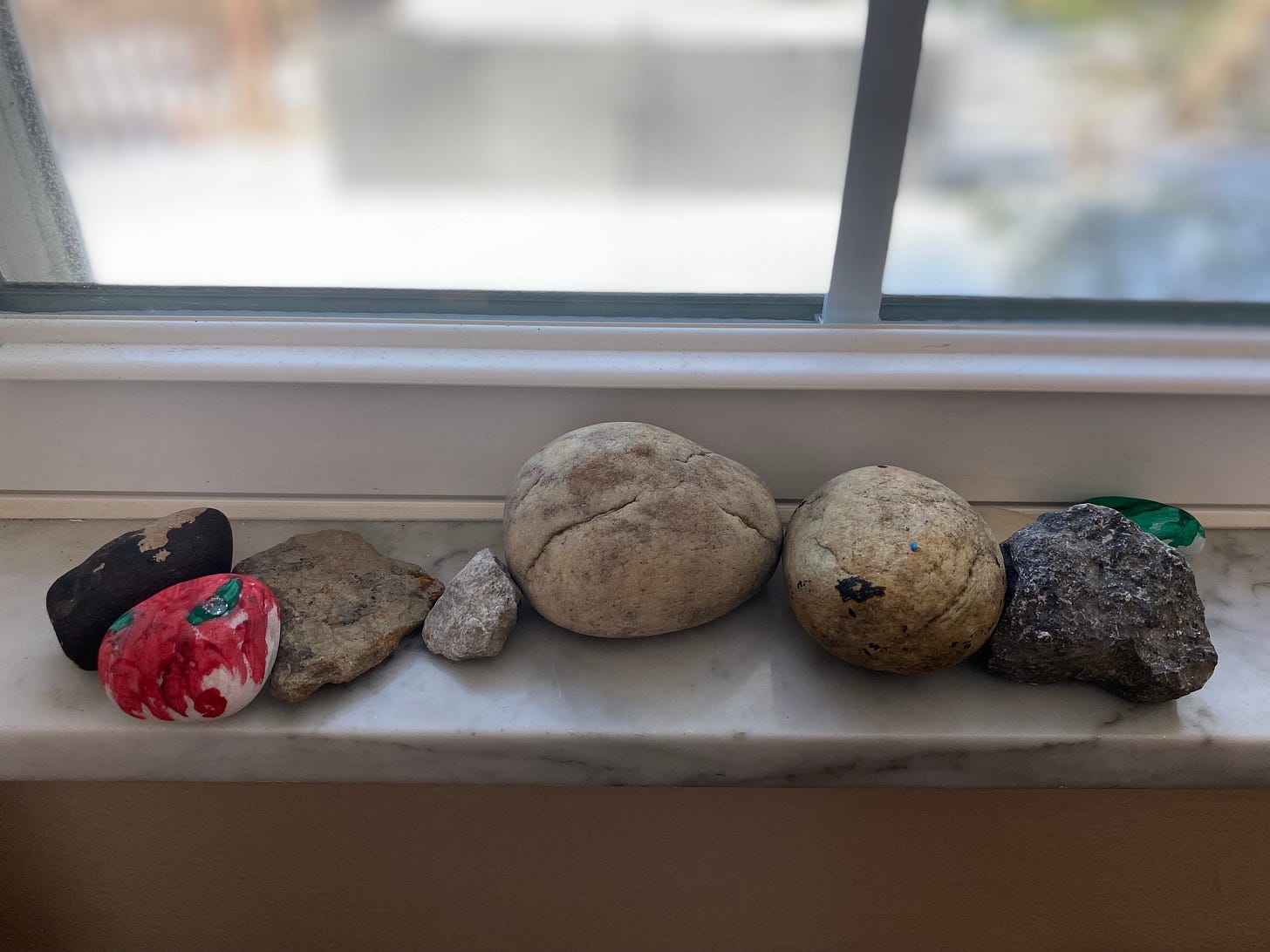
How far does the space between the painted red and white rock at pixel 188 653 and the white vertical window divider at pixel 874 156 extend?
0.50 meters

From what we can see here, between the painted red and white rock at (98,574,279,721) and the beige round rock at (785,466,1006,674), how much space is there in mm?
364

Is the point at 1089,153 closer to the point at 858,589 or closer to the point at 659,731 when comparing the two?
the point at 858,589

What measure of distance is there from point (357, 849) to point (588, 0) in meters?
0.67

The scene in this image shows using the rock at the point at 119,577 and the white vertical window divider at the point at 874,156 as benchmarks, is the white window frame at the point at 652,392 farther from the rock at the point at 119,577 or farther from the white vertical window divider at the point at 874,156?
the rock at the point at 119,577

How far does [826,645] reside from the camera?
0.55 metres

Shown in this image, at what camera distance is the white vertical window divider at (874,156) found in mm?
562

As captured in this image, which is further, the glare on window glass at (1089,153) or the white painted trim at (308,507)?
the white painted trim at (308,507)

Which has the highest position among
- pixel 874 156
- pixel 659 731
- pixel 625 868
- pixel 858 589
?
pixel 874 156

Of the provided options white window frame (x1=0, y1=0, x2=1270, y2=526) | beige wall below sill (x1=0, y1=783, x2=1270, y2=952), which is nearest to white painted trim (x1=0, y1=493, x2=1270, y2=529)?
white window frame (x1=0, y1=0, x2=1270, y2=526)

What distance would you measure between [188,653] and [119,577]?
98 mm

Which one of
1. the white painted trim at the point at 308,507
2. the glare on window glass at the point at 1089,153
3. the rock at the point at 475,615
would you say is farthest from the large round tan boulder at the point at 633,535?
the glare on window glass at the point at 1089,153

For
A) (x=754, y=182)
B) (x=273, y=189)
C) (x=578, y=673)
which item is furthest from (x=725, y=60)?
(x=578, y=673)

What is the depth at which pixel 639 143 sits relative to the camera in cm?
62

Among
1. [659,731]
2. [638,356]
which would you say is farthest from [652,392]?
[659,731]
